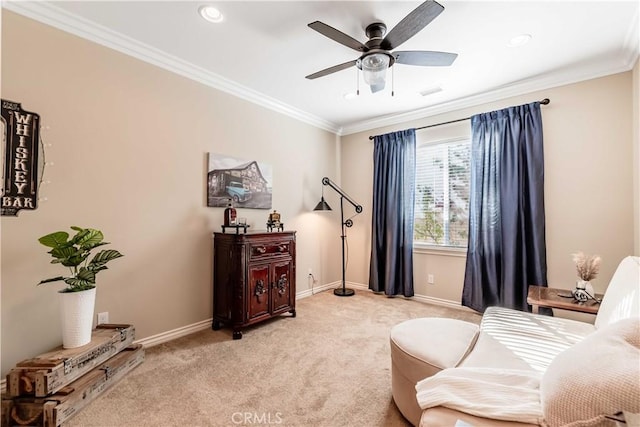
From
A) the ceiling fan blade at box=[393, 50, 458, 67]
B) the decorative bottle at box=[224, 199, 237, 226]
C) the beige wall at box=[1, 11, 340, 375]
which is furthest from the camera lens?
the decorative bottle at box=[224, 199, 237, 226]

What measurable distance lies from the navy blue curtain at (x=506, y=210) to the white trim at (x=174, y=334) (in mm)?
2974

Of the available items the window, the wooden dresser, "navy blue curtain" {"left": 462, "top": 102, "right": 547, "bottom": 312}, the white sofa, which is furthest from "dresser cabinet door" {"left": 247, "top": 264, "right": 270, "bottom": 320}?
"navy blue curtain" {"left": 462, "top": 102, "right": 547, "bottom": 312}

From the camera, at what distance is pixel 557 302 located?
2328 mm

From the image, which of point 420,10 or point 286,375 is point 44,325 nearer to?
point 286,375

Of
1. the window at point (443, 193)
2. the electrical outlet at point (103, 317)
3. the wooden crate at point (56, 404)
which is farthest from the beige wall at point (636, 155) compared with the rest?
the electrical outlet at point (103, 317)

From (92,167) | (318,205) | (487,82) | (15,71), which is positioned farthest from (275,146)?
(487,82)

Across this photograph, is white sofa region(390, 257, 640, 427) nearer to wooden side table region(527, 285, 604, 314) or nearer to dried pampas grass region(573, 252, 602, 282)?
wooden side table region(527, 285, 604, 314)

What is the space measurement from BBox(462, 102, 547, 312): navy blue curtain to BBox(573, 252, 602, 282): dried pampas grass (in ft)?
1.66

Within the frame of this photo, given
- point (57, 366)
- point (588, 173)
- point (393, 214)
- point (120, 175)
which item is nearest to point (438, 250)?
point (393, 214)

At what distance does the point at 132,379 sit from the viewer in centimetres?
202

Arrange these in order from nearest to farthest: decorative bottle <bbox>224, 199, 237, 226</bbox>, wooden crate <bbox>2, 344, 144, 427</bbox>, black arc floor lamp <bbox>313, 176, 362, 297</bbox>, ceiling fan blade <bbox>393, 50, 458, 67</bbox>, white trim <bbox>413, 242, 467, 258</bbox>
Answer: wooden crate <bbox>2, 344, 144, 427</bbox> < ceiling fan blade <bbox>393, 50, 458, 67</bbox> < decorative bottle <bbox>224, 199, 237, 226</bbox> < white trim <bbox>413, 242, 467, 258</bbox> < black arc floor lamp <bbox>313, 176, 362, 297</bbox>

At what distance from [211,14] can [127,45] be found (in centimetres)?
88

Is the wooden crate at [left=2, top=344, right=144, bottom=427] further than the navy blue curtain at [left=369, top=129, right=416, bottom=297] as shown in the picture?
No

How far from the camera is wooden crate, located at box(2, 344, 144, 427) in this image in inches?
60.4
